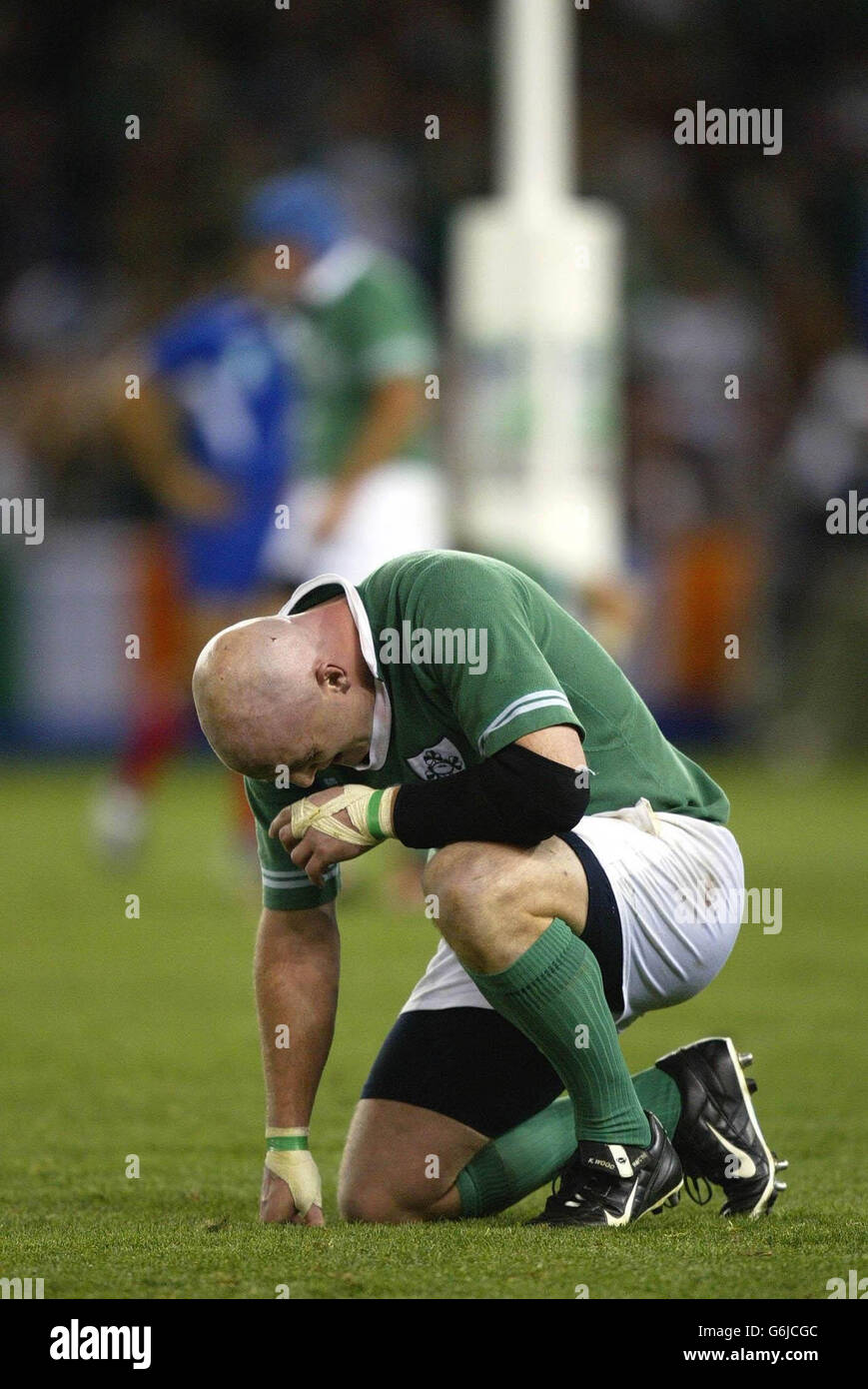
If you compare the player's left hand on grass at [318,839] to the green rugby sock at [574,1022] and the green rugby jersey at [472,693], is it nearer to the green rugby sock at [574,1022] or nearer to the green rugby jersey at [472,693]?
the green rugby jersey at [472,693]

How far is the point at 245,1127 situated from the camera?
4027mm

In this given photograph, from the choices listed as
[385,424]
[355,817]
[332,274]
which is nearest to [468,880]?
[355,817]

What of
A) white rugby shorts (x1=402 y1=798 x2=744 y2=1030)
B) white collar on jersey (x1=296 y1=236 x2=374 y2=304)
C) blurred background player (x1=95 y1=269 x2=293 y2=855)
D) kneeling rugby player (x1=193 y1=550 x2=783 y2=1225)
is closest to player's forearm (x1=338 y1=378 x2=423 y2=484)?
white collar on jersey (x1=296 y1=236 x2=374 y2=304)

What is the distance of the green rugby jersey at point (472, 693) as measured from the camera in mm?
2896

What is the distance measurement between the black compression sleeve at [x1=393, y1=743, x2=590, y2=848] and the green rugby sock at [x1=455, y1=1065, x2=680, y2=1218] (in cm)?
55

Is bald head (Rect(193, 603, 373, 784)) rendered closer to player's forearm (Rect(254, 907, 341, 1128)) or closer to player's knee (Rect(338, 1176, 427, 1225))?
player's forearm (Rect(254, 907, 341, 1128))

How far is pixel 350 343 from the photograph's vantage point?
675 cm

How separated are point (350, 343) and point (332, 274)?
10.9 inches

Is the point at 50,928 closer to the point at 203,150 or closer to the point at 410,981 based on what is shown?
Answer: the point at 410,981

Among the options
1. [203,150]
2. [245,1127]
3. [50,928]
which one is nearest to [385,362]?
[50,928]

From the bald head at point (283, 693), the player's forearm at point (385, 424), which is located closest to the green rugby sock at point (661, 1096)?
the bald head at point (283, 693)

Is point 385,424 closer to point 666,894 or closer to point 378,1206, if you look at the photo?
point 666,894

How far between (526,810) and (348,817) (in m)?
0.25

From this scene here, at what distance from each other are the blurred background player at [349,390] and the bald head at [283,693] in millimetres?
3737
